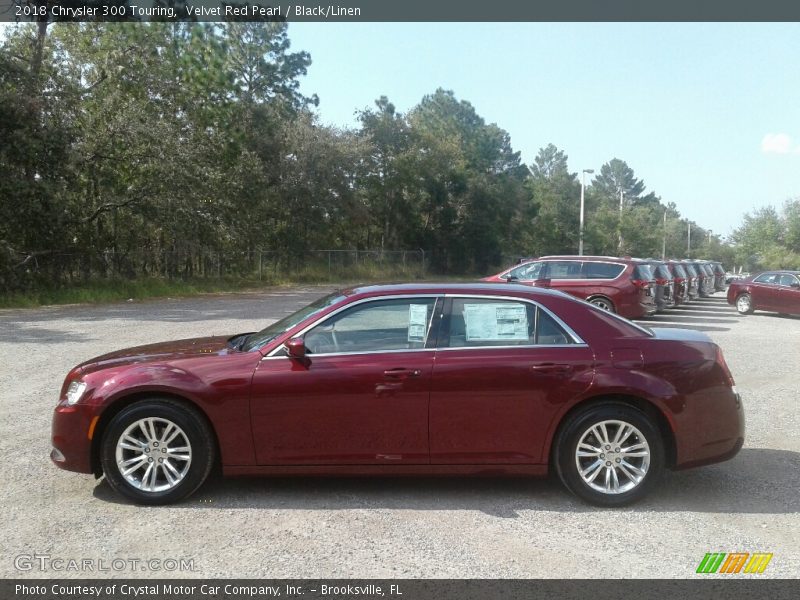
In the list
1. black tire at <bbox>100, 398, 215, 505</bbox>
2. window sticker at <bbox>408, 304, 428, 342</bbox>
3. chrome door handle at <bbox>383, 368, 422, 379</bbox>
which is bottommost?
black tire at <bbox>100, 398, 215, 505</bbox>

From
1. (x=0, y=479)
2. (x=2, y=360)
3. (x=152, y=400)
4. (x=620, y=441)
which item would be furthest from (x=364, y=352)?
(x=2, y=360)

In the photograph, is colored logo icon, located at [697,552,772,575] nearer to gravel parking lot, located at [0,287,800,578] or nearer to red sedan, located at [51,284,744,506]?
gravel parking lot, located at [0,287,800,578]

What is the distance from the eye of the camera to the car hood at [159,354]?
5070mm

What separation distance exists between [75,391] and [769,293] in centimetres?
2117

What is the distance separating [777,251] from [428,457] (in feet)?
200

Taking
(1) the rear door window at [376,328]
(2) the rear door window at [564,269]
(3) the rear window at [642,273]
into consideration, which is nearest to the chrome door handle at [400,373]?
(1) the rear door window at [376,328]

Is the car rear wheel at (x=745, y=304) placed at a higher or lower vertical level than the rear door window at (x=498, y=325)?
lower

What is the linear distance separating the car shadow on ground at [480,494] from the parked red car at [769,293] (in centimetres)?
1739

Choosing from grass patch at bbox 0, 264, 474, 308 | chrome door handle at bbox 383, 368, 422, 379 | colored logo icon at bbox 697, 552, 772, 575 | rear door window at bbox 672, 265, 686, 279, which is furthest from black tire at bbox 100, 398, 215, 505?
rear door window at bbox 672, 265, 686, 279

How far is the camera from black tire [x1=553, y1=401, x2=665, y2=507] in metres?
4.88

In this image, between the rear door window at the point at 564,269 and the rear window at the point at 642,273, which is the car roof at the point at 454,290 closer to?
the rear door window at the point at 564,269

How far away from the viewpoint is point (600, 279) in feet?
55.6

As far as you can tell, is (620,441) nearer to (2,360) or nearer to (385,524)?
(385,524)

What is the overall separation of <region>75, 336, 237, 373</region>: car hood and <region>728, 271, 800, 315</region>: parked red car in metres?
19.9
